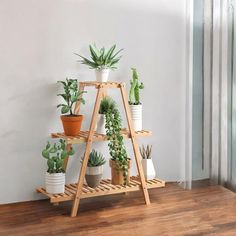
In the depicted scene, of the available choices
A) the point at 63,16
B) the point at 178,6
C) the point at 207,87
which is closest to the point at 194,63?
the point at 207,87

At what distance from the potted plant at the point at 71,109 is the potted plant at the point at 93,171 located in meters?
0.20

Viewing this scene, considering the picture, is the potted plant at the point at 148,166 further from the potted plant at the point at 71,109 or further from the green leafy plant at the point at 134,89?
the potted plant at the point at 71,109

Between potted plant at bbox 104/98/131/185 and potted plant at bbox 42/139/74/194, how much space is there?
0.90 ft

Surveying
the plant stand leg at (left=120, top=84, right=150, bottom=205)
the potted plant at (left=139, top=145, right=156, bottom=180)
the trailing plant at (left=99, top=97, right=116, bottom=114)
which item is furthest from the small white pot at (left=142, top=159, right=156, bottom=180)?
the trailing plant at (left=99, top=97, right=116, bottom=114)

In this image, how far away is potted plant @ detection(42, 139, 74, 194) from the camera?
117 inches

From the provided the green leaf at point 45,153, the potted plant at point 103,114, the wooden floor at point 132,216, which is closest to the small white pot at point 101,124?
the potted plant at point 103,114

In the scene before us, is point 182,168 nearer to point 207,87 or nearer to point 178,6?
point 207,87

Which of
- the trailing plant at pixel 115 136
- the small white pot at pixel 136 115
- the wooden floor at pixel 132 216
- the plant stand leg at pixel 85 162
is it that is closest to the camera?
the wooden floor at pixel 132 216

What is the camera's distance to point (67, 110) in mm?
3033

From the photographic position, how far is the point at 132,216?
291 cm

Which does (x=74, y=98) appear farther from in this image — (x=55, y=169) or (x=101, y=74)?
(x=55, y=169)

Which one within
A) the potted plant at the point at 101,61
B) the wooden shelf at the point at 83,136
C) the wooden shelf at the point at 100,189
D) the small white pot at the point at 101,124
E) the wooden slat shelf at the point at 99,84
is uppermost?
the potted plant at the point at 101,61

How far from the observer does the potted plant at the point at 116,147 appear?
9.98 feet

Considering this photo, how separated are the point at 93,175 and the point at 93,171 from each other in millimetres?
25
